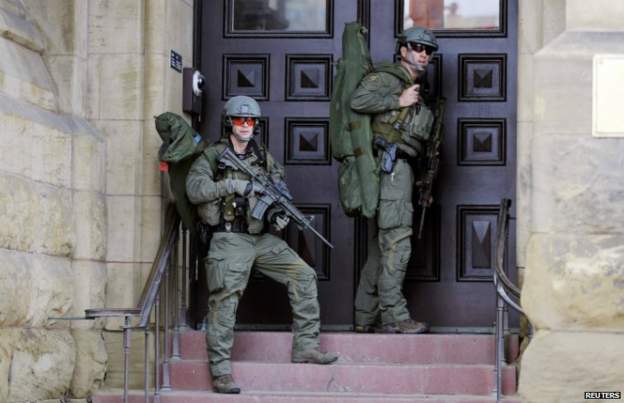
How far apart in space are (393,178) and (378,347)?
1.21 meters

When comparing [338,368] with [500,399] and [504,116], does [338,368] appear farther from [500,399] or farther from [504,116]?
[504,116]

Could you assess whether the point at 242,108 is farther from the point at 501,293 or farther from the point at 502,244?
the point at 501,293

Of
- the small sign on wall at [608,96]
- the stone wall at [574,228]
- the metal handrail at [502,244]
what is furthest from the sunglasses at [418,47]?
the small sign on wall at [608,96]

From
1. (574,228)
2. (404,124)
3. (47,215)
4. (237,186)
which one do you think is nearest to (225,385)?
(237,186)

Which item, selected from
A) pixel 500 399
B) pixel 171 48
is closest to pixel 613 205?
pixel 500 399

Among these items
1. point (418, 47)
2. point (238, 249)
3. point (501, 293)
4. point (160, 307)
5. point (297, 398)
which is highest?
point (418, 47)

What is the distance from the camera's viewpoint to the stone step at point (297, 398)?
11.0 metres

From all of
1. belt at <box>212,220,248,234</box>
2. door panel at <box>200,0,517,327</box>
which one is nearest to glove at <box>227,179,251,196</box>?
belt at <box>212,220,248,234</box>

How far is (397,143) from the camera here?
12.0m

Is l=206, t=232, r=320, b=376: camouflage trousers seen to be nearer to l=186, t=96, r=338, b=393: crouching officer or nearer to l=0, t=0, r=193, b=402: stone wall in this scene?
l=186, t=96, r=338, b=393: crouching officer

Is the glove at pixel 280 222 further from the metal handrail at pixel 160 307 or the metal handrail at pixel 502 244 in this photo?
the metal handrail at pixel 502 244

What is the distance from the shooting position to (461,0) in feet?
41.8

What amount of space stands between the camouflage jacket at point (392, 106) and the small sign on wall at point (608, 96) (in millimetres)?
3460

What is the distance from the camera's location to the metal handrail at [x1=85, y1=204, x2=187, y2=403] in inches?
423
